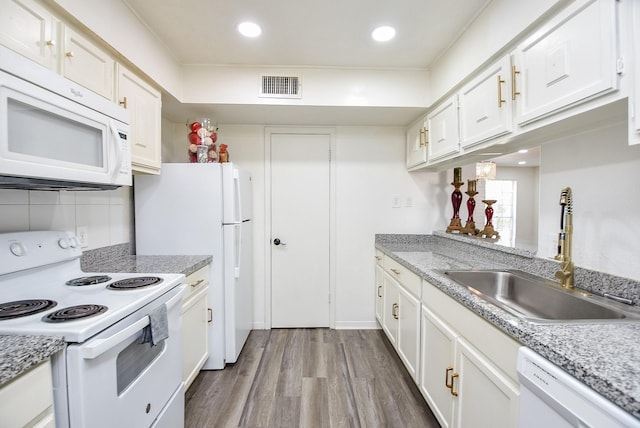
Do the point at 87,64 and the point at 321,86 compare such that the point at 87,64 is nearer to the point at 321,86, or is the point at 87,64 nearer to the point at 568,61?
the point at 321,86

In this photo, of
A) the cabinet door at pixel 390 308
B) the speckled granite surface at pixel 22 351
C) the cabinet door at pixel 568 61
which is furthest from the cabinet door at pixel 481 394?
the speckled granite surface at pixel 22 351

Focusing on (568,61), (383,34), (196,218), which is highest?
(383,34)

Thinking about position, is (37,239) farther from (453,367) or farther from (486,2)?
(486,2)

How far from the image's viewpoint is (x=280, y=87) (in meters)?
2.20

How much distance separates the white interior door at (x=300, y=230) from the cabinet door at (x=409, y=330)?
974 mm

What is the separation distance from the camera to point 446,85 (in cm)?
196

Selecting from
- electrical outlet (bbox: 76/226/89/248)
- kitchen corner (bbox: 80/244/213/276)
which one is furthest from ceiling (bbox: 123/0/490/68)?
kitchen corner (bbox: 80/244/213/276)

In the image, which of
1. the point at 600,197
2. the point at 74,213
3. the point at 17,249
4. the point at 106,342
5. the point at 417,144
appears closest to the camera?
the point at 106,342

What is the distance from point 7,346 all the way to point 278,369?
1.71 meters

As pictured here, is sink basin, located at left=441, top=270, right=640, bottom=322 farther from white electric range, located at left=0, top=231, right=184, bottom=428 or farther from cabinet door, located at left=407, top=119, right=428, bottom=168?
white electric range, located at left=0, top=231, right=184, bottom=428

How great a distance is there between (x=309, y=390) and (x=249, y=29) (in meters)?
2.45

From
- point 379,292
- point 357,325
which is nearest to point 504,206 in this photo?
point 379,292

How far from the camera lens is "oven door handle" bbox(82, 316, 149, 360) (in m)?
0.82

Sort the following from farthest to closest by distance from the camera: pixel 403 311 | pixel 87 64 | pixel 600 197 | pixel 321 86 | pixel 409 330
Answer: pixel 321 86 < pixel 403 311 < pixel 409 330 < pixel 87 64 < pixel 600 197
